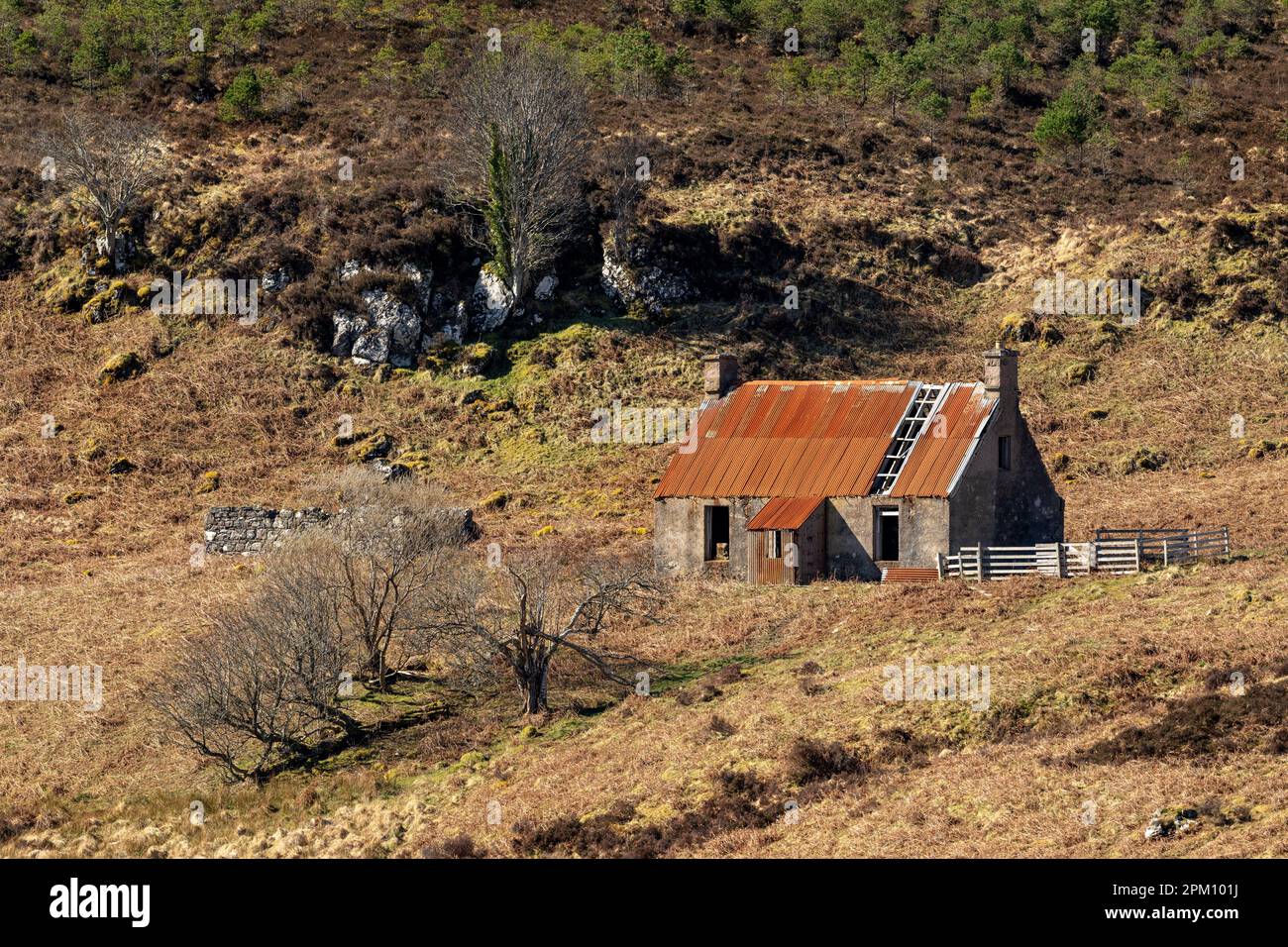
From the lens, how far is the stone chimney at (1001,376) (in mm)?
45531

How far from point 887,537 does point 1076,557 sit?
18.2ft

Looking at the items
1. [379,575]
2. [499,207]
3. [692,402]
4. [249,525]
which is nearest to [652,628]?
[379,575]

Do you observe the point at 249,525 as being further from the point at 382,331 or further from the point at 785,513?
the point at 785,513

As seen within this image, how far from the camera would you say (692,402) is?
212 feet

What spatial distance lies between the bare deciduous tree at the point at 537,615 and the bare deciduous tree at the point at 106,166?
124ft

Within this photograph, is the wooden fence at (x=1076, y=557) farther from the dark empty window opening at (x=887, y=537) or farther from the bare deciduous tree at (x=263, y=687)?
the bare deciduous tree at (x=263, y=687)

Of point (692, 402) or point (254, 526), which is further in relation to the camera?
point (692, 402)

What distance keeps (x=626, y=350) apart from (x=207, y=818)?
39.3 m

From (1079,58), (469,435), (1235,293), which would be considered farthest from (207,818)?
A: (1079,58)

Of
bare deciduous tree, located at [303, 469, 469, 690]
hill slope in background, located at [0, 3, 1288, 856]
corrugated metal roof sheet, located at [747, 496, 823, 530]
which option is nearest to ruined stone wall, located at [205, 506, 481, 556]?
hill slope in background, located at [0, 3, 1288, 856]

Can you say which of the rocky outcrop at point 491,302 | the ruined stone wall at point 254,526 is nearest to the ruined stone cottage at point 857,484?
the ruined stone wall at point 254,526

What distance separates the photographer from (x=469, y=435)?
210 ft

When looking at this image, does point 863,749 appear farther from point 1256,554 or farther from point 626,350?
point 626,350

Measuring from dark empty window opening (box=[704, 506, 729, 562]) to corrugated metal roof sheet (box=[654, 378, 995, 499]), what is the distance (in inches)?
28.3
